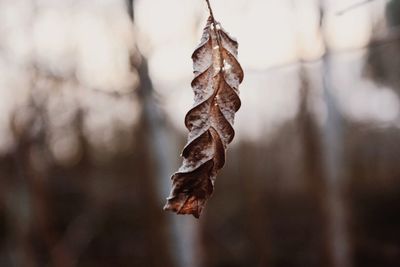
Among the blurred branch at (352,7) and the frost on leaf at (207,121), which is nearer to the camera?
the frost on leaf at (207,121)

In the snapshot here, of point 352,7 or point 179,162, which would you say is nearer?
point 352,7

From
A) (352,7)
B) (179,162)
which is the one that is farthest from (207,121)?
(179,162)

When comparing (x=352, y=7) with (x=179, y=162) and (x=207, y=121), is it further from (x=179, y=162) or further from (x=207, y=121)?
(x=179, y=162)

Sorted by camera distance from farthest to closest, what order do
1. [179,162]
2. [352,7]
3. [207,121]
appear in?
[179,162], [352,7], [207,121]

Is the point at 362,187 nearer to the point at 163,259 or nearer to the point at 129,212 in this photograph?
the point at 129,212

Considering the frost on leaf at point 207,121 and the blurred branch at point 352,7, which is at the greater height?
the blurred branch at point 352,7

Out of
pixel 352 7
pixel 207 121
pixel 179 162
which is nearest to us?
pixel 207 121

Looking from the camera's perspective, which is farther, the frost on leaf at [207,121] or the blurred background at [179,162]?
the blurred background at [179,162]

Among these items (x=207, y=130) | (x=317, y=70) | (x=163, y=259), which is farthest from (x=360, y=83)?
(x=207, y=130)

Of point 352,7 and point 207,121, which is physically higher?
point 352,7
